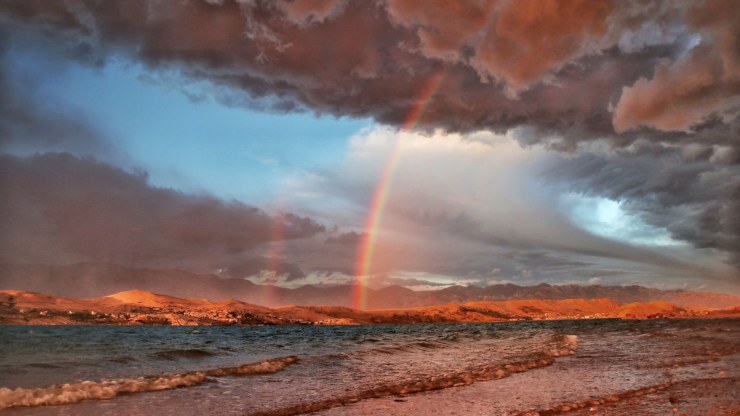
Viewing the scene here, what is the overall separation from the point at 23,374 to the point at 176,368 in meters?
7.19

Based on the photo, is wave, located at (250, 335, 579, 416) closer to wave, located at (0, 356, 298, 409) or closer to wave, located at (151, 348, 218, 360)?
wave, located at (0, 356, 298, 409)

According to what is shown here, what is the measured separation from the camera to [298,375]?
81.7 ft

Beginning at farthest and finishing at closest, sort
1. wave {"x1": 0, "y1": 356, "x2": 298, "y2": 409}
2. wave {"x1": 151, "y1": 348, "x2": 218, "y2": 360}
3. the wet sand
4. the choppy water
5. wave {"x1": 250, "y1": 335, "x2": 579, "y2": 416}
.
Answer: wave {"x1": 151, "y1": 348, "x2": 218, "y2": 360}
wave {"x1": 0, "y1": 356, "x2": 298, "y2": 409}
the choppy water
wave {"x1": 250, "y1": 335, "x2": 579, "y2": 416}
the wet sand

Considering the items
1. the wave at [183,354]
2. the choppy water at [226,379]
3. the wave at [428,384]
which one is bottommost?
the wave at [183,354]

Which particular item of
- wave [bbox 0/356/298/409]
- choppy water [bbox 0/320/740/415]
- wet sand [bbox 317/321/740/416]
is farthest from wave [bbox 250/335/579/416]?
wave [bbox 0/356/298/409]

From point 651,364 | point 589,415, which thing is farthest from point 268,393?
point 651,364

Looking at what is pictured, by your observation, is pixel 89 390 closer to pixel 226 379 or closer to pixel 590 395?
pixel 226 379

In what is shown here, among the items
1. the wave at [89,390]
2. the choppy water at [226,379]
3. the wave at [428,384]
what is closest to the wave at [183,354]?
the choppy water at [226,379]

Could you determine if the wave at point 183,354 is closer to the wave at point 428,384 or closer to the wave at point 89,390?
the wave at point 89,390

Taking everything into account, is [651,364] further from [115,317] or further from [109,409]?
[115,317]

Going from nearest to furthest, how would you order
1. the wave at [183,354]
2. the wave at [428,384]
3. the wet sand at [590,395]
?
the wet sand at [590,395]
the wave at [428,384]
the wave at [183,354]

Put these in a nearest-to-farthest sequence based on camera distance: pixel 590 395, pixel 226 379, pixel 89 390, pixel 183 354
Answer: pixel 590 395 → pixel 89 390 → pixel 226 379 → pixel 183 354

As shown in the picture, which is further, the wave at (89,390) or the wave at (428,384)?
the wave at (89,390)

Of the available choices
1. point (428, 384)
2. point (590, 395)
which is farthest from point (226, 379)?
point (590, 395)
